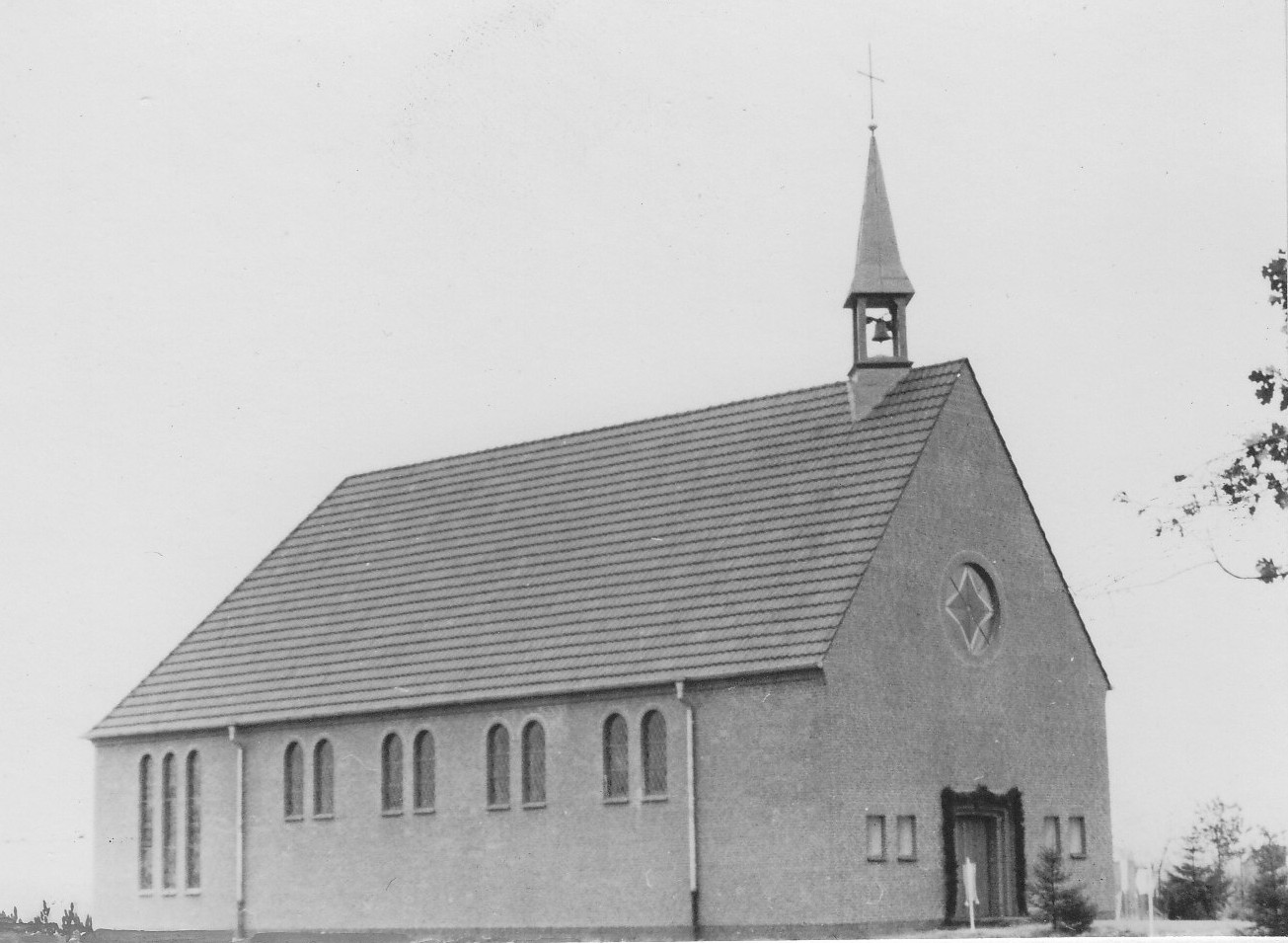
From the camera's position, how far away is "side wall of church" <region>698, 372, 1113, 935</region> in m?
35.3

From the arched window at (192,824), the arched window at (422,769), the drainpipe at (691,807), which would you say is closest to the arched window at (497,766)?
the arched window at (422,769)

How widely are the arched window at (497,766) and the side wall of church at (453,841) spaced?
16cm

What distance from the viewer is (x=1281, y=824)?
31.2 m

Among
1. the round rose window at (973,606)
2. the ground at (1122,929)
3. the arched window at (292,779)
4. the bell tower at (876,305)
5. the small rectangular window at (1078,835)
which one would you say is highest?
the bell tower at (876,305)

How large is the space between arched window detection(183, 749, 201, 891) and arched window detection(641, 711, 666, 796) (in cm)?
1299

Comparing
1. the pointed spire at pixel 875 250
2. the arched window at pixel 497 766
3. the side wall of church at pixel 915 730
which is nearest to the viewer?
the side wall of church at pixel 915 730

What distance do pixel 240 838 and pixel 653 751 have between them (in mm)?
11657

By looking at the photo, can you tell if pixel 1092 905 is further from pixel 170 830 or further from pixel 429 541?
pixel 170 830

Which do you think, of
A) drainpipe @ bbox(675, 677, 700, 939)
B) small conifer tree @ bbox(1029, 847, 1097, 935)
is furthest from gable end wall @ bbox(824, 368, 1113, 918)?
drainpipe @ bbox(675, 677, 700, 939)

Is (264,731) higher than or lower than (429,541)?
lower

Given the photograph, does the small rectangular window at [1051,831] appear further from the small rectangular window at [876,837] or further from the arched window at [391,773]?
the arched window at [391,773]

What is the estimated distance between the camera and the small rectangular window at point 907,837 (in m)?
36.0

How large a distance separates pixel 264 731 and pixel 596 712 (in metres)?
9.62

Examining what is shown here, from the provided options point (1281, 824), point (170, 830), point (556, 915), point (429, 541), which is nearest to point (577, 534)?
point (429, 541)
